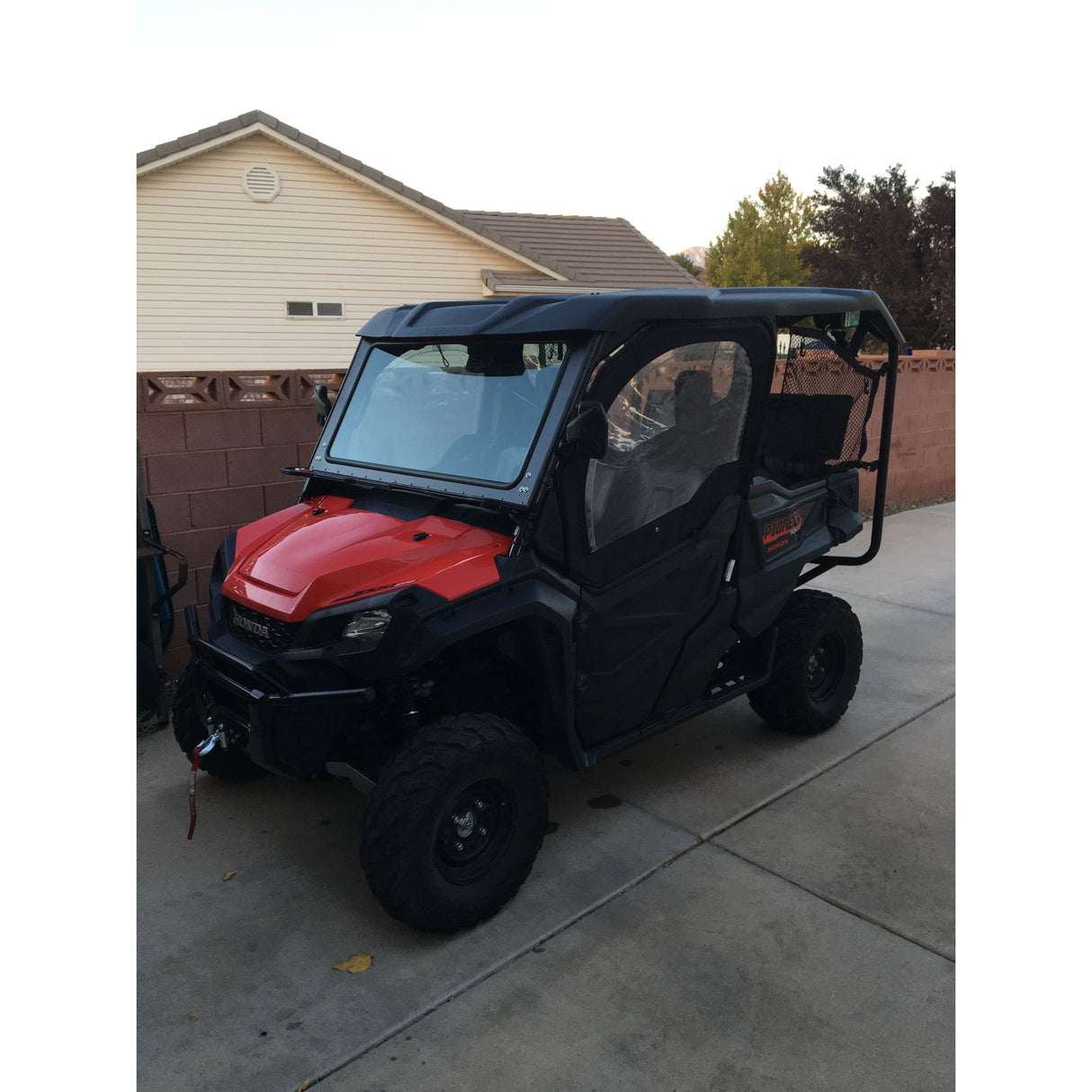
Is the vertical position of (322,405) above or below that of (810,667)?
above

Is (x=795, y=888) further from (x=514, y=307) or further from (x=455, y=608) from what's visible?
(x=514, y=307)

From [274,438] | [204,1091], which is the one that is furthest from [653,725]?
[274,438]

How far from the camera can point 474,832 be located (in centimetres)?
343

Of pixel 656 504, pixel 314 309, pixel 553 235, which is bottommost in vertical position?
pixel 656 504

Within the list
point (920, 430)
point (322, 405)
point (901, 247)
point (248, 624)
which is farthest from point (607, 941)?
point (901, 247)

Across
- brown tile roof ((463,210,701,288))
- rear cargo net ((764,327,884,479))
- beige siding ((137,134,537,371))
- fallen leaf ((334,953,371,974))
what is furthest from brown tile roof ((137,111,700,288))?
fallen leaf ((334,953,371,974))

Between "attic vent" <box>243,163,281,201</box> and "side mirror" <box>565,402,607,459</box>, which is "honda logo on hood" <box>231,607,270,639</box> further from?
"attic vent" <box>243,163,281,201</box>

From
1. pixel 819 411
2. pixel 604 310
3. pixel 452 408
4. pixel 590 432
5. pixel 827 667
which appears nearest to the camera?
pixel 590 432

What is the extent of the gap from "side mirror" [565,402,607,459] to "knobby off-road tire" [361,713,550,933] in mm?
970

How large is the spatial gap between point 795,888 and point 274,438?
3670mm

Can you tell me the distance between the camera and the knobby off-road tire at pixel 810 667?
183 inches

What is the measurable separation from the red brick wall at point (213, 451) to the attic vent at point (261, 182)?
1081cm

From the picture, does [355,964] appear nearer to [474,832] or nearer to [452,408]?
[474,832]

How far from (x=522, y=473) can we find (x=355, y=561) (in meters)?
0.65
